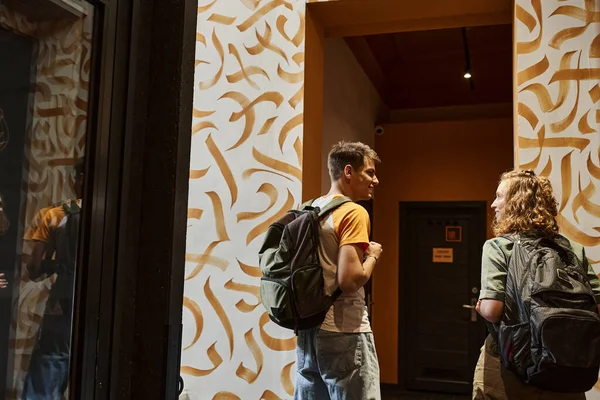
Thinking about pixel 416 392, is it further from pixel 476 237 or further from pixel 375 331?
pixel 476 237

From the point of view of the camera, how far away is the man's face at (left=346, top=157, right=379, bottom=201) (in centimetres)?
230

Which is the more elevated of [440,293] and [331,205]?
[331,205]

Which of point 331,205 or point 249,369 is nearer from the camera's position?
point 331,205

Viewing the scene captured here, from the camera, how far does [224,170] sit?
9.70 ft

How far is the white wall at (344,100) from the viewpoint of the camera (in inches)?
172

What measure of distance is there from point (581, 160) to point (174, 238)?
2.24 metres

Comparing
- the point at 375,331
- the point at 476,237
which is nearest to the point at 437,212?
the point at 476,237

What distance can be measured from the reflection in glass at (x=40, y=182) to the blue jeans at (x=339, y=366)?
138 centimetres

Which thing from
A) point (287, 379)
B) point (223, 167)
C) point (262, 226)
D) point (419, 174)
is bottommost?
point (287, 379)

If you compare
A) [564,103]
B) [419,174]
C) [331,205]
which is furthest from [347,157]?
[419,174]

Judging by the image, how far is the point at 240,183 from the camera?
2943 mm

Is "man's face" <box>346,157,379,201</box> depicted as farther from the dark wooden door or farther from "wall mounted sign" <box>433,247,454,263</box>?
"wall mounted sign" <box>433,247,454,263</box>

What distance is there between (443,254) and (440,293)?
0.40m

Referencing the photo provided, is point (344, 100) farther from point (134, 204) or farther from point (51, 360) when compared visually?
point (51, 360)
